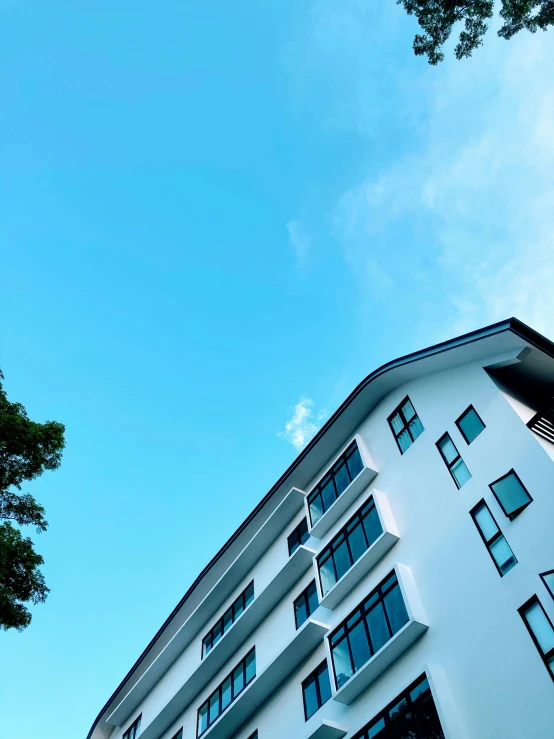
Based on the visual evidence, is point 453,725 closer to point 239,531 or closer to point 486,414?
point 486,414

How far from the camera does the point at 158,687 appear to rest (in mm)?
28156

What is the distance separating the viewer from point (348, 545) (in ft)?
62.3

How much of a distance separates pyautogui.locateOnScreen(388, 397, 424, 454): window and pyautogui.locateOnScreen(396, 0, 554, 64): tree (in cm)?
1109

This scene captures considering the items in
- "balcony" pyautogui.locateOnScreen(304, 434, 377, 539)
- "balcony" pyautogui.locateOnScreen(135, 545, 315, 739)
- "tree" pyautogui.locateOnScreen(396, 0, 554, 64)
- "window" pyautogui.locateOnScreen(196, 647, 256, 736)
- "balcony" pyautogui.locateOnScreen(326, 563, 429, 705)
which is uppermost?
"tree" pyautogui.locateOnScreen(396, 0, 554, 64)

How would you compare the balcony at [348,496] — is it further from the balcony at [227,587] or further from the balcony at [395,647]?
the balcony at [395,647]

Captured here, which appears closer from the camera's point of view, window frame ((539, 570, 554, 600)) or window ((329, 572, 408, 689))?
window frame ((539, 570, 554, 600))

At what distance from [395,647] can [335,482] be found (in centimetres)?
839

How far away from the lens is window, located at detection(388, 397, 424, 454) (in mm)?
19141

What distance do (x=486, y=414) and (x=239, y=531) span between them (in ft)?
46.4

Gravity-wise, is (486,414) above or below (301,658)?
above

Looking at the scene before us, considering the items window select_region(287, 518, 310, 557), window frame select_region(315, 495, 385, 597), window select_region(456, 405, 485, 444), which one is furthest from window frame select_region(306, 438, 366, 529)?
window select_region(456, 405, 485, 444)

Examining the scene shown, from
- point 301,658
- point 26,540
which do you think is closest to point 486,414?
point 301,658

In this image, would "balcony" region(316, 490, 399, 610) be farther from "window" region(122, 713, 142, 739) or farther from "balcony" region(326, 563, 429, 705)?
"window" region(122, 713, 142, 739)

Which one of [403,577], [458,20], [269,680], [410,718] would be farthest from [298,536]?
[458,20]
